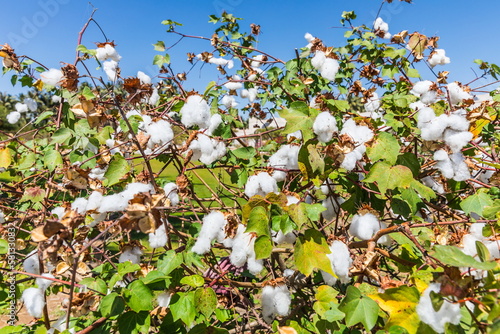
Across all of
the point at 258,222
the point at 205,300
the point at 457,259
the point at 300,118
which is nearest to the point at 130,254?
the point at 205,300

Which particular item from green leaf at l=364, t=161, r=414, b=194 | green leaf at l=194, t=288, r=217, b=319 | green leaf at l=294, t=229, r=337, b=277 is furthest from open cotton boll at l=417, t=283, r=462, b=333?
green leaf at l=194, t=288, r=217, b=319

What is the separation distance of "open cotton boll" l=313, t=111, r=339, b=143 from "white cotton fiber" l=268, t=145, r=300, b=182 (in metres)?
0.19

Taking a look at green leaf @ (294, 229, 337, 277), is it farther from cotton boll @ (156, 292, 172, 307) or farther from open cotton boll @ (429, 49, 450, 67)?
open cotton boll @ (429, 49, 450, 67)

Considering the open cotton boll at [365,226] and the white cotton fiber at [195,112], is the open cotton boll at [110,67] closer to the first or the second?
the white cotton fiber at [195,112]

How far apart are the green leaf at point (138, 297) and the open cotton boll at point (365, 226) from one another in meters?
0.76

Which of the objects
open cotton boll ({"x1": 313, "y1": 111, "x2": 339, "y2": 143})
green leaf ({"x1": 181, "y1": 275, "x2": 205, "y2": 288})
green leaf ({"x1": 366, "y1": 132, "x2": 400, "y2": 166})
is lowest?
green leaf ({"x1": 181, "y1": 275, "x2": 205, "y2": 288})

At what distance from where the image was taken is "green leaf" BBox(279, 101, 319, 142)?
117 cm

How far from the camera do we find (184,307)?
115cm

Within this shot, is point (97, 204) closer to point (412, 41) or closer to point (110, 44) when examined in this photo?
point (110, 44)

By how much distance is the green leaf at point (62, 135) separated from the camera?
4.70ft

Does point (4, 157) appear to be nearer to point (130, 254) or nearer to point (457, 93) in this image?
point (130, 254)

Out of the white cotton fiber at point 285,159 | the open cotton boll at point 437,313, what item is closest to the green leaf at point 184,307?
the white cotton fiber at point 285,159

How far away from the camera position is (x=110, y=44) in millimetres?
1557

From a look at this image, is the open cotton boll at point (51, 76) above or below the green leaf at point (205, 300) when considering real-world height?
above
